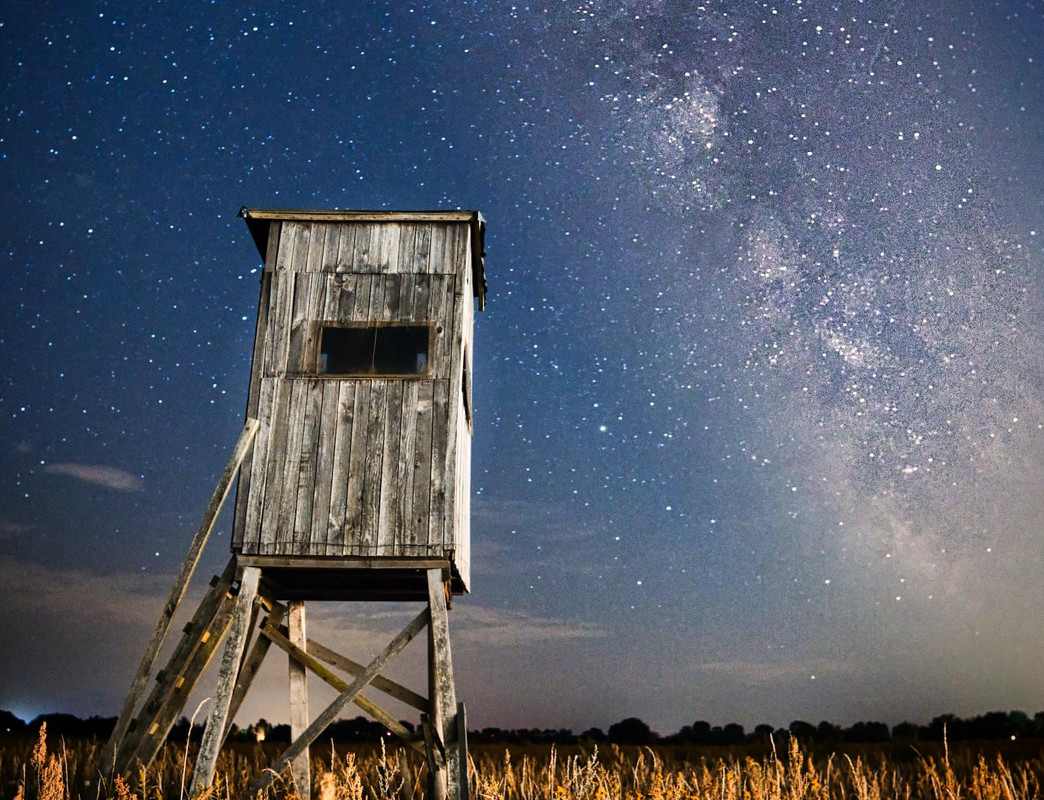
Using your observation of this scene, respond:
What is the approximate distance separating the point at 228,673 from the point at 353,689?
4.44 feet

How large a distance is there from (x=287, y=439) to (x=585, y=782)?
5770 mm

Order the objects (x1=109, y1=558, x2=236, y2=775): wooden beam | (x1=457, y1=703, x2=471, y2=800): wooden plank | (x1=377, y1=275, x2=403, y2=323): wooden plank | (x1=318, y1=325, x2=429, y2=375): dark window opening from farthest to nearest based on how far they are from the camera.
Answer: (x1=318, y1=325, x2=429, y2=375): dark window opening < (x1=377, y1=275, x2=403, y2=323): wooden plank < (x1=109, y1=558, x2=236, y2=775): wooden beam < (x1=457, y1=703, x2=471, y2=800): wooden plank

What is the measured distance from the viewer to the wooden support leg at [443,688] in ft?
30.7

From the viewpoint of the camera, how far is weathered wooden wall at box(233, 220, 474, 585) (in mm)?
10055

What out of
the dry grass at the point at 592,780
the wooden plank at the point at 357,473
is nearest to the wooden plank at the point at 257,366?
the wooden plank at the point at 357,473

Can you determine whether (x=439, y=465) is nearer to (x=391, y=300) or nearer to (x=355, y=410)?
(x=355, y=410)

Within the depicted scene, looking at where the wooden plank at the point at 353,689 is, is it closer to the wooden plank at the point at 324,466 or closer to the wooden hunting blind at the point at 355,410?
the wooden hunting blind at the point at 355,410

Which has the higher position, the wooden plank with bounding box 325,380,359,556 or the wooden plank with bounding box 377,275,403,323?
the wooden plank with bounding box 377,275,403,323

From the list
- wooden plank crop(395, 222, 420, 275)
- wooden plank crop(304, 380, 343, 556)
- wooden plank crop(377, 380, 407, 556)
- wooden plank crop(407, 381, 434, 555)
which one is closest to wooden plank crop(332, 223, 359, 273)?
wooden plank crop(395, 222, 420, 275)

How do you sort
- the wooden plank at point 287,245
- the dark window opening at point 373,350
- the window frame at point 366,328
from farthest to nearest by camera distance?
the wooden plank at point 287,245 < the dark window opening at point 373,350 < the window frame at point 366,328

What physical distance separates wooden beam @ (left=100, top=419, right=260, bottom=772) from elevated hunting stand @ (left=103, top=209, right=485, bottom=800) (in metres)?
0.01

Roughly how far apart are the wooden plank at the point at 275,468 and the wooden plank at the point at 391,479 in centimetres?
113

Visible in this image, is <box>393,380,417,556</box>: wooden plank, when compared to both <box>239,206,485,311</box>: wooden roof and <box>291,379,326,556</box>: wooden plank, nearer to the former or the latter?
<box>291,379,326,556</box>: wooden plank

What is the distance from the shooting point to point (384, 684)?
11062 millimetres
